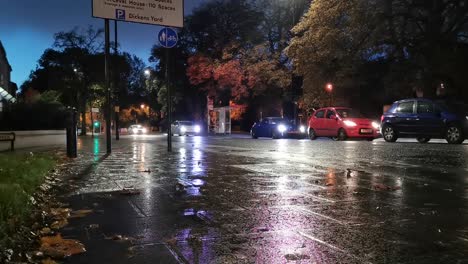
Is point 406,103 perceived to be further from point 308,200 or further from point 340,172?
point 308,200

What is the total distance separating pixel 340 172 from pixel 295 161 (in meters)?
2.49

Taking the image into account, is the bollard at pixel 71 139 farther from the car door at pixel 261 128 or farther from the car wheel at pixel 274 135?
the car door at pixel 261 128

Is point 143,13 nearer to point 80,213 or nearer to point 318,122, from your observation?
point 80,213

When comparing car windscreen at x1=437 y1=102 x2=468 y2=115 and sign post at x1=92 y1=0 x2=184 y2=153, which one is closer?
sign post at x1=92 y1=0 x2=184 y2=153

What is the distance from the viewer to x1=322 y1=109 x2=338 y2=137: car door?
2531cm

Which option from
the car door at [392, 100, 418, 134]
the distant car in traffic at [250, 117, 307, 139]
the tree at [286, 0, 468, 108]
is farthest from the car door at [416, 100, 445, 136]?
the distant car in traffic at [250, 117, 307, 139]

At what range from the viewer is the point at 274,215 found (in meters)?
5.75

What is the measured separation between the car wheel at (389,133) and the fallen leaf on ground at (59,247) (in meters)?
19.1

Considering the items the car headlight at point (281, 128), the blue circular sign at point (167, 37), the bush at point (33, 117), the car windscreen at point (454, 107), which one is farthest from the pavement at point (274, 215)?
the car headlight at point (281, 128)

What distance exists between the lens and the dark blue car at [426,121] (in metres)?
19.0

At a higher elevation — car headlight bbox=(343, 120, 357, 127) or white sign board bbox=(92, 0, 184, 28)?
white sign board bbox=(92, 0, 184, 28)

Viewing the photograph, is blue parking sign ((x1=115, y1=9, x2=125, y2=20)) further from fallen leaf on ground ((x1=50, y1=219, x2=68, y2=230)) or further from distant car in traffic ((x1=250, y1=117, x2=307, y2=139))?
distant car in traffic ((x1=250, y1=117, x2=307, y2=139))

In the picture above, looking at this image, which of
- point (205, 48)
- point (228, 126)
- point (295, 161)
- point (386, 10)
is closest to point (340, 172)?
point (295, 161)

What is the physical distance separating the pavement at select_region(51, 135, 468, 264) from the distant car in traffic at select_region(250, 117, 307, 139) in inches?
909
